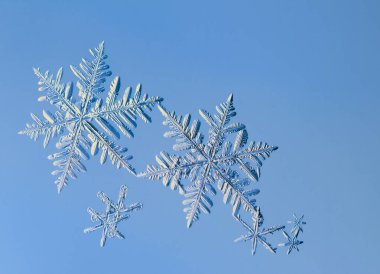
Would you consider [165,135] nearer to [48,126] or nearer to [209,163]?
[209,163]

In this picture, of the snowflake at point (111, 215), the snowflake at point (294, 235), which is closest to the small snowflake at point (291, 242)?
the snowflake at point (294, 235)

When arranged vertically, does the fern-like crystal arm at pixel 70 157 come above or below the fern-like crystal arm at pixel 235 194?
above

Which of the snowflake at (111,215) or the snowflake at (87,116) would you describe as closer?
the snowflake at (87,116)

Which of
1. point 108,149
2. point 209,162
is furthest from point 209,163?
point 108,149

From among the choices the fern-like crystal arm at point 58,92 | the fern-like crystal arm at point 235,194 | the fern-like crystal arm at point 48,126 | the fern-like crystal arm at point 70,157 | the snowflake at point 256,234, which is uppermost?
the fern-like crystal arm at point 58,92

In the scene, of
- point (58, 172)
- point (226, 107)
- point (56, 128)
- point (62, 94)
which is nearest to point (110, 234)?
point (58, 172)

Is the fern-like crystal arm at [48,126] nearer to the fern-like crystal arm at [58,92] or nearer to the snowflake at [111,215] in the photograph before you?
the fern-like crystal arm at [58,92]
